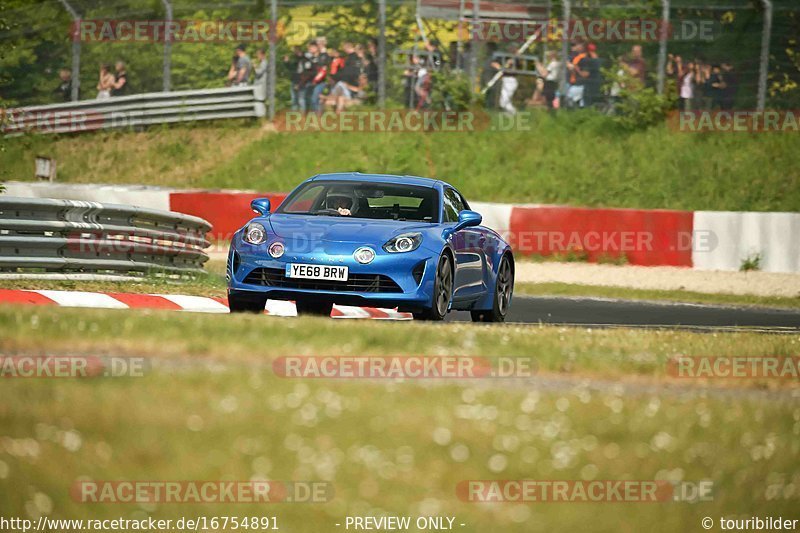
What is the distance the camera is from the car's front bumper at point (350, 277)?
1109 cm

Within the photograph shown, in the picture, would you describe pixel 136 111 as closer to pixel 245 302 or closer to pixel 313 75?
pixel 313 75

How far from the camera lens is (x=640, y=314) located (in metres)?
15.6

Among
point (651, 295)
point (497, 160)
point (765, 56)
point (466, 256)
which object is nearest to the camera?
point (466, 256)

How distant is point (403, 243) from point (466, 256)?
124 cm

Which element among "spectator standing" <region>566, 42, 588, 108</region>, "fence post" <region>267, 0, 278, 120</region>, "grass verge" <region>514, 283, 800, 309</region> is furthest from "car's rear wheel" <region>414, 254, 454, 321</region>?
"fence post" <region>267, 0, 278, 120</region>

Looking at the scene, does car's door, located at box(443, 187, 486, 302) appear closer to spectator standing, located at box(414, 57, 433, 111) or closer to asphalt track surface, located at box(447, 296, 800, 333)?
asphalt track surface, located at box(447, 296, 800, 333)

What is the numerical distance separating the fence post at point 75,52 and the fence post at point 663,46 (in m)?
11.4

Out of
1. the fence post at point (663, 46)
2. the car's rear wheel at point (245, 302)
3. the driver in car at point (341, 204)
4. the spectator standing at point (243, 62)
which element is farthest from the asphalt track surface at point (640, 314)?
the spectator standing at point (243, 62)

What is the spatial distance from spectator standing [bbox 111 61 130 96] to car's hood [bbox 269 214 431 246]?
1874cm

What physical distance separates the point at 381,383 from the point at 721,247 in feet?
50.5

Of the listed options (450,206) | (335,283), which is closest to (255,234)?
(335,283)

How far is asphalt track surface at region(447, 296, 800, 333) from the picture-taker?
14297mm

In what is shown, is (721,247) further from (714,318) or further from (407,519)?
(407,519)

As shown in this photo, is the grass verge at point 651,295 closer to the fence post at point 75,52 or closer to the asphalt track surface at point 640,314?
the asphalt track surface at point 640,314
